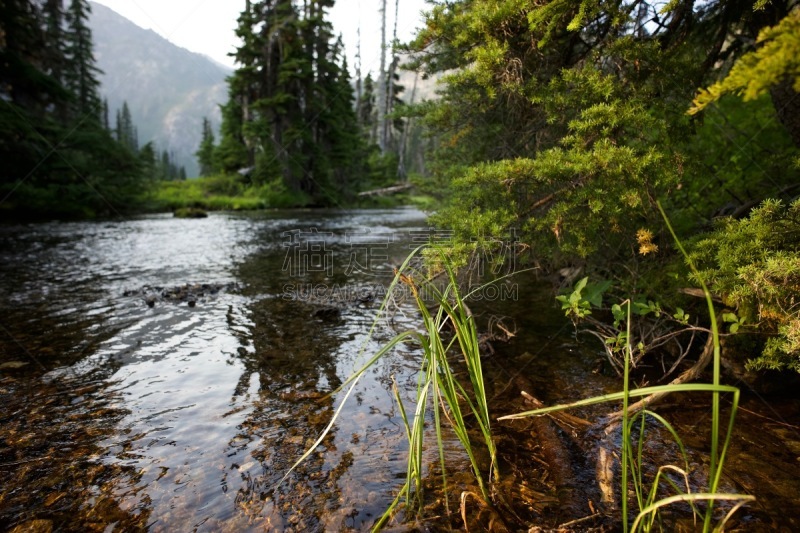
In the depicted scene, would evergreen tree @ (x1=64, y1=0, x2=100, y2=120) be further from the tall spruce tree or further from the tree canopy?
the tree canopy

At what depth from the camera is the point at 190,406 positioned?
10.7ft

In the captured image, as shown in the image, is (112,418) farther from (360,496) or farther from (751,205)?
(751,205)

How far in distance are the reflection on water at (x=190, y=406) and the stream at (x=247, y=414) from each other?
0.01 m

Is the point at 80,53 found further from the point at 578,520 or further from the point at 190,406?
the point at 578,520

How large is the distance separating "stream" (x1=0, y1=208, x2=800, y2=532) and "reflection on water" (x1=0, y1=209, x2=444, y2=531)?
0.01 metres

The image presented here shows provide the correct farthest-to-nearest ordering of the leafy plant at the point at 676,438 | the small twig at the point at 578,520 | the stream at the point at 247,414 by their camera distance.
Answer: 1. the stream at the point at 247,414
2. the small twig at the point at 578,520
3. the leafy plant at the point at 676,438

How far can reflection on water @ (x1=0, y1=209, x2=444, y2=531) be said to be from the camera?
2.22 m

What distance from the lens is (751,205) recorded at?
3.75 m

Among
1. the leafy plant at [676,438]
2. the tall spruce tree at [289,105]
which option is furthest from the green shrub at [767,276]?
the tall spruce tree at [289,105]

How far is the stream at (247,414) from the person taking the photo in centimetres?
219

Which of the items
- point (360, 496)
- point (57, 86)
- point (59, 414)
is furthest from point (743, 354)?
point (57, 86)

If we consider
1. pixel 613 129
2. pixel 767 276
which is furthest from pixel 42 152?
Result: pixel 767 276

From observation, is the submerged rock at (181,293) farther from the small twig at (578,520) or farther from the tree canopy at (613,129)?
the small twig at (578,520)

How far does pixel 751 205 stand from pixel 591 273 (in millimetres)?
1499
